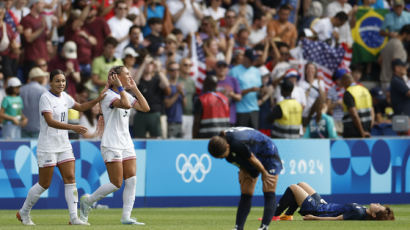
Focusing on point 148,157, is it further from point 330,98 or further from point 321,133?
point 330,98

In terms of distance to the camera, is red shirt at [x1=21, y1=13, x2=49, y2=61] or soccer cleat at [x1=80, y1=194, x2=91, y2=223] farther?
red shirt at [x1=21, y1=13, x2=49, y2=61]

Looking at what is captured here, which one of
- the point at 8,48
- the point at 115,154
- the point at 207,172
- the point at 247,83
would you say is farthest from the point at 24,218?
the point at 247,83

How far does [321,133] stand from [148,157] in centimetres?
422

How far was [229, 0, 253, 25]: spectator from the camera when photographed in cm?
2384

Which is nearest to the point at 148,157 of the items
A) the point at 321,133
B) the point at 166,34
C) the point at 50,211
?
the point at 50,211

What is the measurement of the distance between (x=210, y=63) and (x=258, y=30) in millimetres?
2639

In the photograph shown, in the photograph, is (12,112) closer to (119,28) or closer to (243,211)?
(119,28)

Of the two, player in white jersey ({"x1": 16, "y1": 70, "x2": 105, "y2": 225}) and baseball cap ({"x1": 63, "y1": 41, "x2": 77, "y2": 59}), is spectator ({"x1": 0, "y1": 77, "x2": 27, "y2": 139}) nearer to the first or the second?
baseball cap ({"x1": 63, "y1": 41, "x2": 77, "y2": 59})

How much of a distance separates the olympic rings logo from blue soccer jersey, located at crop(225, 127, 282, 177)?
6.81 meters

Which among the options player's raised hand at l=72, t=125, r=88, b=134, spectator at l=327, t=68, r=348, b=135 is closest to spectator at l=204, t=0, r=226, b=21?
spectator at l=327, t=68, r=348, b=135

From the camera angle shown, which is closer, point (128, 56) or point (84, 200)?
point (84, 200)

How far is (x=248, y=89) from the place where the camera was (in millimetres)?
20672

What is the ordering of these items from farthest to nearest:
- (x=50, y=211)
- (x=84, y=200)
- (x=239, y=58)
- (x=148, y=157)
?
(x=239, y=58) < (x=148, y=157) < (x=50, y=211) < (x=84, y=200)

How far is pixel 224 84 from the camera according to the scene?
19953 mm
